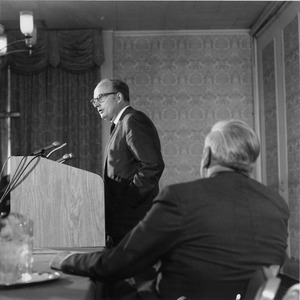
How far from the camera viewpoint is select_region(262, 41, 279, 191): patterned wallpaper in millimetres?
7012

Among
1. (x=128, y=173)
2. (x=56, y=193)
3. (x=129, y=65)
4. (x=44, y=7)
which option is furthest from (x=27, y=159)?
(x=129, y=65)

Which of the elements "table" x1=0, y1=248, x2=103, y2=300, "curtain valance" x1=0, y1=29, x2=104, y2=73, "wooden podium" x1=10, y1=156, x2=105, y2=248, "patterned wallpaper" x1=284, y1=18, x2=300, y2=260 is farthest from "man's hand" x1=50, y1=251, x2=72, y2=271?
"curtain valance" x1=0, y1=29, x2=104, y2=73

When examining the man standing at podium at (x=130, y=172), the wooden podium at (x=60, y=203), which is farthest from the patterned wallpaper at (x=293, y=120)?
the wooden podium at (x=60, y=203)

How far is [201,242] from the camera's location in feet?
5.08

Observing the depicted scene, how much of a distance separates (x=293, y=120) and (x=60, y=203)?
3913mm

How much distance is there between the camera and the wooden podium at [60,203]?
2859mm

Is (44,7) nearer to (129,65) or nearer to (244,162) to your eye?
(129,65)

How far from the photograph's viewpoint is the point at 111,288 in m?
1.66

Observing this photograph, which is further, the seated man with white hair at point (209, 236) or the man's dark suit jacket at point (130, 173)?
the man's dark suit jacket at point (130, 173)

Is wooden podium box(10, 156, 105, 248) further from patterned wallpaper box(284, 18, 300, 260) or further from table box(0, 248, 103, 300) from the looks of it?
patterned wallpaper box(284, 18, 300, 260)

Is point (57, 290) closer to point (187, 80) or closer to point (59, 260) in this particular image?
point (59, 260)

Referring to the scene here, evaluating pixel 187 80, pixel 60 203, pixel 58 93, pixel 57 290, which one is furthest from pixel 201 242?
pixel 187 80

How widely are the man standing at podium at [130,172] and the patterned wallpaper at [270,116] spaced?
3924 mm

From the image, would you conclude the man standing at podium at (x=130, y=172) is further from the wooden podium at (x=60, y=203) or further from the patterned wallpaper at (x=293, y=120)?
the patterned wallpaper at (x=293, y=120)
